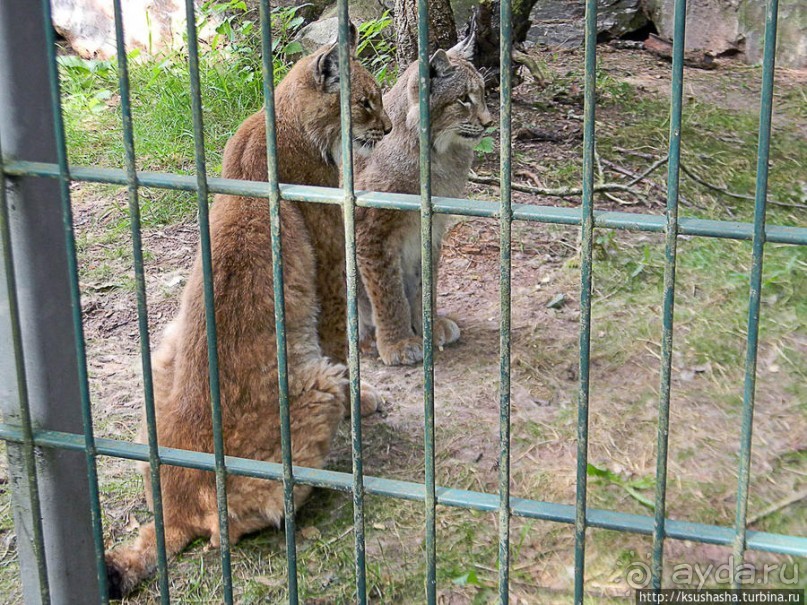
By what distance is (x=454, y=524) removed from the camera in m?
3.28

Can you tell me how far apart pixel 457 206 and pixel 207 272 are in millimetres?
593

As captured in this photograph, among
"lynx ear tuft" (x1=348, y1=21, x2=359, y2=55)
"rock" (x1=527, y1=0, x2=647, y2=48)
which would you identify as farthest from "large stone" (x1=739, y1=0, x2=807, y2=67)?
"lynx ear tuft" (x1=348, y1=21, x2=359, y2=55)

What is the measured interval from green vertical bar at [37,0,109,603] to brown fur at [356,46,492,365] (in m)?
2.23

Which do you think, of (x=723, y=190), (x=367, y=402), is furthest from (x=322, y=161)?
(x=723, y=190)

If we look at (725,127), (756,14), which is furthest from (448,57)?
(756,14)

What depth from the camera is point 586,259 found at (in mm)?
2045

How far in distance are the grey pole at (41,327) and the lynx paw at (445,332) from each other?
2254 millimetres

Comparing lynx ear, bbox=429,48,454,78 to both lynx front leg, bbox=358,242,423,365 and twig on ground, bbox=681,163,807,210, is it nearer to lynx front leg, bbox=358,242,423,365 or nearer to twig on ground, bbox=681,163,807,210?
lynx front leg, bbox=358,242,423,365

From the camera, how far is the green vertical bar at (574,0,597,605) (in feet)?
6.35

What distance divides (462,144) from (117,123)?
10.6 feet

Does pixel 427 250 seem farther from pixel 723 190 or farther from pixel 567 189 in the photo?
pixel 723 190

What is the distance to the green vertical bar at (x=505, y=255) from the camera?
1963 millimetres

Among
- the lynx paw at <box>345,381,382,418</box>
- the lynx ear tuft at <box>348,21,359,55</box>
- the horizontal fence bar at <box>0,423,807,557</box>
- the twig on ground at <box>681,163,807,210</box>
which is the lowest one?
the lynx paw at <box>345,381,382,418</box>

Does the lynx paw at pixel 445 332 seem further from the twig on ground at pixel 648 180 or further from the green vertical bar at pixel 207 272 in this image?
the green vertical bar at pixel 207 272
